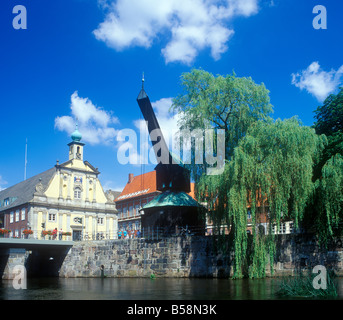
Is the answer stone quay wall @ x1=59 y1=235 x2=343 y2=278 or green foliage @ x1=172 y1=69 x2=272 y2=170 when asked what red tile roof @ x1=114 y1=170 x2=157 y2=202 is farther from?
green foliage @ x1=172 y1=69 x2=272 y2=170

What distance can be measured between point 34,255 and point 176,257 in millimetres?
18259

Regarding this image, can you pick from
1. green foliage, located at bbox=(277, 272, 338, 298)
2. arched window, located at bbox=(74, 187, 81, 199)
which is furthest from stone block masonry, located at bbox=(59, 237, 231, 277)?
arched window, located at bbox=(74, 187, 81, 199)

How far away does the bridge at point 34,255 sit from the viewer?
114ft

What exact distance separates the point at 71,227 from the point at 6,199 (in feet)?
36.7

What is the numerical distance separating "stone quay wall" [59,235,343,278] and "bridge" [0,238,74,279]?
135cm

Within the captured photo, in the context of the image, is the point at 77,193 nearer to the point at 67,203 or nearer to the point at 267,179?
the point at 67,203

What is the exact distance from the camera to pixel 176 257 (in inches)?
1195

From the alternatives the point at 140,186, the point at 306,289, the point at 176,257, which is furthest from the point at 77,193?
the point at 306,289

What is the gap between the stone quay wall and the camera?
2606 centimetres

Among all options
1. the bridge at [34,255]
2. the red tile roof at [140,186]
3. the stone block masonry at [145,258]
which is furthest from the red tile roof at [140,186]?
the stone block masonry at [145,258]

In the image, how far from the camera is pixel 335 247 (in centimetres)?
2525

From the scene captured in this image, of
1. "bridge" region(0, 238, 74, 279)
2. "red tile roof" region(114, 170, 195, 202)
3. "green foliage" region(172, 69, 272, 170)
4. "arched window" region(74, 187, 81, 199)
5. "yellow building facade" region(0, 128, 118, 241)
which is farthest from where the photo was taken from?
"red tile roof" region(114, 170, 195, 202)

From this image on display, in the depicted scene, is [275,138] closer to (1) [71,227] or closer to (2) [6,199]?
(1) [71,227]
